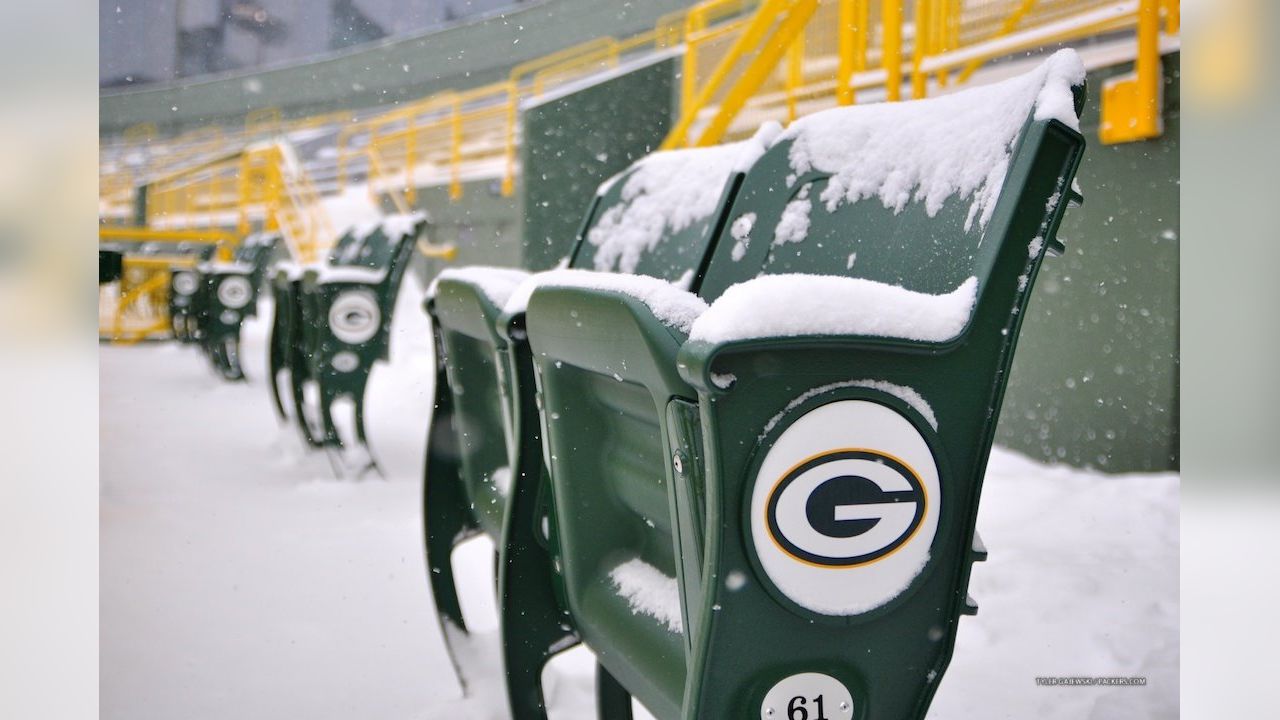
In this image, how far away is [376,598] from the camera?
1809 mm

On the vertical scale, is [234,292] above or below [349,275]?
below

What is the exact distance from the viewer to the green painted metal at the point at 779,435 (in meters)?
0.61

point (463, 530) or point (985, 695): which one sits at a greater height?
point (463, 530)

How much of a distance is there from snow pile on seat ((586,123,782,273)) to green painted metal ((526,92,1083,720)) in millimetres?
479

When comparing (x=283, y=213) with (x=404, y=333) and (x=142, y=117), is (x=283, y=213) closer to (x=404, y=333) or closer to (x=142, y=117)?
(x=404, y=333)

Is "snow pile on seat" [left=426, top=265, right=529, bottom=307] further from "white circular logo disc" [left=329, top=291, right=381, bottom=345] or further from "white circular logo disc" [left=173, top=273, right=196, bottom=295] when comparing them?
"white circular logo disc" [left=173, top=273, right=196, bottom=295]

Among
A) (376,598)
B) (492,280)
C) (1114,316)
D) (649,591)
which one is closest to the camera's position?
(649,591)

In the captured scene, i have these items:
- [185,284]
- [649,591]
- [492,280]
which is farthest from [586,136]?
[649,591]

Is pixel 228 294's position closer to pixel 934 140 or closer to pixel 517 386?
pixel 517 386

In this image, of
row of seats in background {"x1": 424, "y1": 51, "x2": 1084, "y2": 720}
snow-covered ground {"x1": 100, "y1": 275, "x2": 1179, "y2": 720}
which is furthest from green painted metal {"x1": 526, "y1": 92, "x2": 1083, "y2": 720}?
snow-covered ground {"x1": 100, "y1": 275, "x2": 1179, "y2": 720}

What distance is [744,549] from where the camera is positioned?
624 mm
